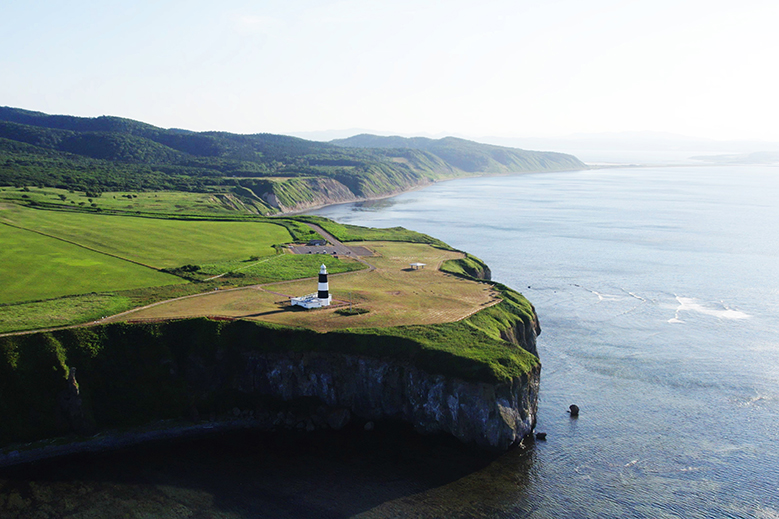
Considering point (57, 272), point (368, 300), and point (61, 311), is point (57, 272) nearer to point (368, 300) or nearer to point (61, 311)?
point (61, 311)

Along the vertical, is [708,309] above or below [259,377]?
above

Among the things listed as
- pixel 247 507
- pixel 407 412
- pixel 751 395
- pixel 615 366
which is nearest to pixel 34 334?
pixel 247 507

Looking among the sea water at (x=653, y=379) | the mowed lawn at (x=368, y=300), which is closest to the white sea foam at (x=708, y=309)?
the sea water at (x=653, y=379)

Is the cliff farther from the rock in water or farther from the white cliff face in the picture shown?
the rock in water

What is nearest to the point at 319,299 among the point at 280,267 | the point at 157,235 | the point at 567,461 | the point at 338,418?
the point at 338,418

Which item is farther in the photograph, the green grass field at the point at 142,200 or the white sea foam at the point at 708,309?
the green grass field at the point at 142,200

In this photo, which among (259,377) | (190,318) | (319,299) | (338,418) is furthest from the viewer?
(319,299)

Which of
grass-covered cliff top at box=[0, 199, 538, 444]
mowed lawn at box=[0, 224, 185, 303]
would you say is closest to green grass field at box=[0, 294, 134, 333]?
grass-covered cliff top at box=[0, 199, 538, 444]

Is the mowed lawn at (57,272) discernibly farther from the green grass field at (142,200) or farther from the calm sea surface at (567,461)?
the green grass field at (142,200)
